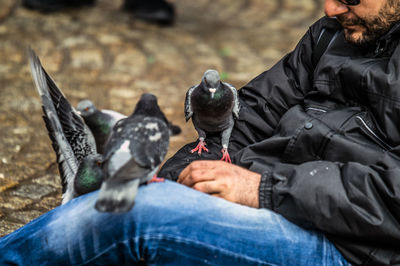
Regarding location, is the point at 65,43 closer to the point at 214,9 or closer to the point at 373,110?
the point at 214,9

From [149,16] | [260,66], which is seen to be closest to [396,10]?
[260,66]

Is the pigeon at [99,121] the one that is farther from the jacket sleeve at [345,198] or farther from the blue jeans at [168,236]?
the jacket sleeve at [345,198]

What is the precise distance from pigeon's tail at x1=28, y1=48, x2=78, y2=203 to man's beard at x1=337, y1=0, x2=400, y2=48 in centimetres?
159

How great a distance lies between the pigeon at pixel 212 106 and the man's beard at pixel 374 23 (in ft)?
2.75

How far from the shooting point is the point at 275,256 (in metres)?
2.10

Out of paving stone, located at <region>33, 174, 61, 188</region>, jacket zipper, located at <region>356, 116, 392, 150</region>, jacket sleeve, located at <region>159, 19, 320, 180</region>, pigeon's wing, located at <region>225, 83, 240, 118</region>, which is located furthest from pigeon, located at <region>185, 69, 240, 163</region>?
paving stone, located at <region>33, 174, 61, 188</region>

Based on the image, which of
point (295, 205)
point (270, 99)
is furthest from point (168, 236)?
point (270, 99)

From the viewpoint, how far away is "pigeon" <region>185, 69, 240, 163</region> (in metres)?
3.11

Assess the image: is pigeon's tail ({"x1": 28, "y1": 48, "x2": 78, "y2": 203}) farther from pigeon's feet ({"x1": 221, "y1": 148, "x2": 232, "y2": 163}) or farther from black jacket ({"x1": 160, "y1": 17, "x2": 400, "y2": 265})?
pigeon's feet ({"x1": 221, "y1": 148, "x2": 232, "y2": 163})

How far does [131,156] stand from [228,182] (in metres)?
0.43

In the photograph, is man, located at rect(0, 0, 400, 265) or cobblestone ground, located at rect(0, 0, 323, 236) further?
cobblestone ground, located at rect(0, 0, 323, 236)

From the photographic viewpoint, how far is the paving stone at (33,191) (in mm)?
3658

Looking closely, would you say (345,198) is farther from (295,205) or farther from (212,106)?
(212,106)

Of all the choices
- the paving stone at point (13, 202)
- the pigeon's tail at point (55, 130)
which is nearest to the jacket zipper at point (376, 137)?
the pigeon's tail at point (55, 130)
